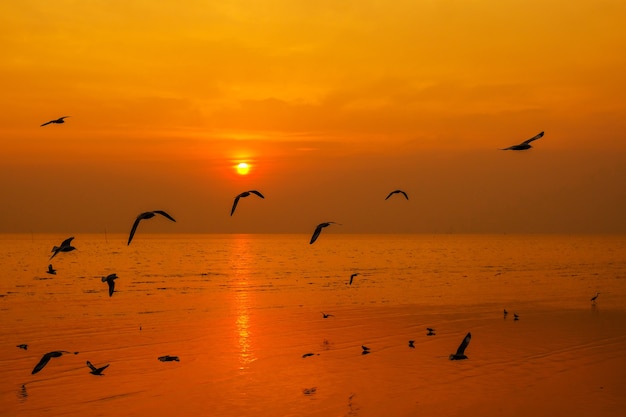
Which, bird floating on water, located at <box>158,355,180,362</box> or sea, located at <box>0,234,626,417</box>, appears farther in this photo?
bird floating on water, located at <box>158,355,180,362</box>

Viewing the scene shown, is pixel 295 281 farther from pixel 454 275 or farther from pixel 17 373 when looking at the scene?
pixel 17 373

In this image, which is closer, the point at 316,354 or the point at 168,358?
the point at 168,358

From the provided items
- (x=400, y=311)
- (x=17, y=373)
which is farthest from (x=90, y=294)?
(x=17, y=373)

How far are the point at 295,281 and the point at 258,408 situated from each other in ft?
154

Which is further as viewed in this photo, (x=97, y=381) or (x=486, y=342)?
(x=486, y=342)

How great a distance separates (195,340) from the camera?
29.5 m

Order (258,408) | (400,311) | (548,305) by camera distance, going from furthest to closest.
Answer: (548,305) → (400,311) → (258,408)

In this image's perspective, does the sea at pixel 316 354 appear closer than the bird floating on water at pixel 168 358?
Yes

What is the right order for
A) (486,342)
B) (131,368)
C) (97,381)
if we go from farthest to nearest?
1. (486,342)
2. (131,368)
3. (97,381)

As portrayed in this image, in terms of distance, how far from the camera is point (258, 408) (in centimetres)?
1819

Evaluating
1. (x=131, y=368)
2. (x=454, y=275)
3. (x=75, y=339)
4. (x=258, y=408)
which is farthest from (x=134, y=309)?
(x=454, y=275)

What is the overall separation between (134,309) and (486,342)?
75.9 feet

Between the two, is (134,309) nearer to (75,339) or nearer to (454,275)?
(75,339)

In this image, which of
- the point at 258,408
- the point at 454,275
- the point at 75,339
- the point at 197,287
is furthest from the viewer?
the point at 454,275
